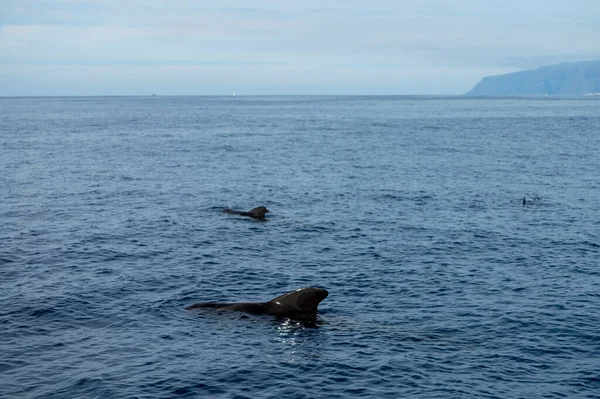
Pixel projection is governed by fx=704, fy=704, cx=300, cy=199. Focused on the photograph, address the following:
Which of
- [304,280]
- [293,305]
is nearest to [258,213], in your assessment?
[304,280]

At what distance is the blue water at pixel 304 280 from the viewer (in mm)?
21688

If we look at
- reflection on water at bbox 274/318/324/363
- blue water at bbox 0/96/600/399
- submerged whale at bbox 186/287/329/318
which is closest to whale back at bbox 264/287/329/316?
submerged whale at bbox 186/287/329/318

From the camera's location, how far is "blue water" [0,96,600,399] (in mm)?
21688

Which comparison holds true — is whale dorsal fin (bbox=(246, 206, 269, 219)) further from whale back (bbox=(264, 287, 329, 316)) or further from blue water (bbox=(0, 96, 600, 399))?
whale back (bbox=(264, 287, 329, 316))

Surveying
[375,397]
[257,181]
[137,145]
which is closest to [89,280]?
[375,397]

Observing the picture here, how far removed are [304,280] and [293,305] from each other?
5.42m

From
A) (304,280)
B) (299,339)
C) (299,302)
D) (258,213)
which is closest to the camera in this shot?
(299,339)

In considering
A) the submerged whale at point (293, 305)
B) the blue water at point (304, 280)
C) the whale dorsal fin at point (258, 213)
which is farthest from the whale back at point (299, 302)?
the whale dorsal fin at point (258, 213)

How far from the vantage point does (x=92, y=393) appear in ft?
66.0

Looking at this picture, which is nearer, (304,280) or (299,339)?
(299,339)

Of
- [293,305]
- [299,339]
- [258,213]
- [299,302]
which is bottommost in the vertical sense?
[299,339]

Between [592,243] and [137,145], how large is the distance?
7244 centimetres

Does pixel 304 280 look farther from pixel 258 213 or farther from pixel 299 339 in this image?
pixel 258 213

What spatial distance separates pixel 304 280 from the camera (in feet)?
106
